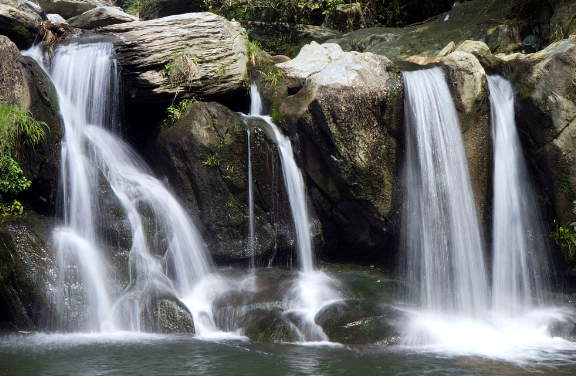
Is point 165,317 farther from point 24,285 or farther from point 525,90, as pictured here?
point 525,90

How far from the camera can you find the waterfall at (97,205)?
22.3ft

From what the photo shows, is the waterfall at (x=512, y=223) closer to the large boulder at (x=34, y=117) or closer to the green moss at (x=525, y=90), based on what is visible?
the green moss at (x=525, y=90)

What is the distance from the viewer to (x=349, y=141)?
27.2ft

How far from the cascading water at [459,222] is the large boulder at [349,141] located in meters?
0.34

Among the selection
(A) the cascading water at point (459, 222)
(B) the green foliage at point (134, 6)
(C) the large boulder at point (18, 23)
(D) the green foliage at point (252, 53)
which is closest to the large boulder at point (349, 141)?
(A) the cascading water at point (459, 222)

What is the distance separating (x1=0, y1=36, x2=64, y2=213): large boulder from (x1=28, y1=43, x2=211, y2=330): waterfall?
0.20 meters

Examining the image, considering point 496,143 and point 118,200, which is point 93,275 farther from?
point 496,143

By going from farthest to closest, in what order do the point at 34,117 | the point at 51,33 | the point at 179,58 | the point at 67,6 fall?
the point at 67,6 → the point at 51,33 → the point at 179,58 → the point at 34,117

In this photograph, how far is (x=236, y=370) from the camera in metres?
4.95

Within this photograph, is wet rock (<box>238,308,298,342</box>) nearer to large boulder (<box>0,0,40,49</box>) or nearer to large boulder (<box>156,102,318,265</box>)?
large boulder (<box>156,102,318,265</box>)

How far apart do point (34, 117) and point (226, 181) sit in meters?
2.92

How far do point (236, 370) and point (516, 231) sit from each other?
553 cm

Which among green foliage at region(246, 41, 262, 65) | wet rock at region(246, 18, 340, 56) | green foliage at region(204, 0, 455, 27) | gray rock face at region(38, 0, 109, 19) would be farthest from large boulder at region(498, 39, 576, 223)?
gray rock face at region(38, 0, 109, 19)

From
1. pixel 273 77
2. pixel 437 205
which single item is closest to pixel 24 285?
pixel 273 77
